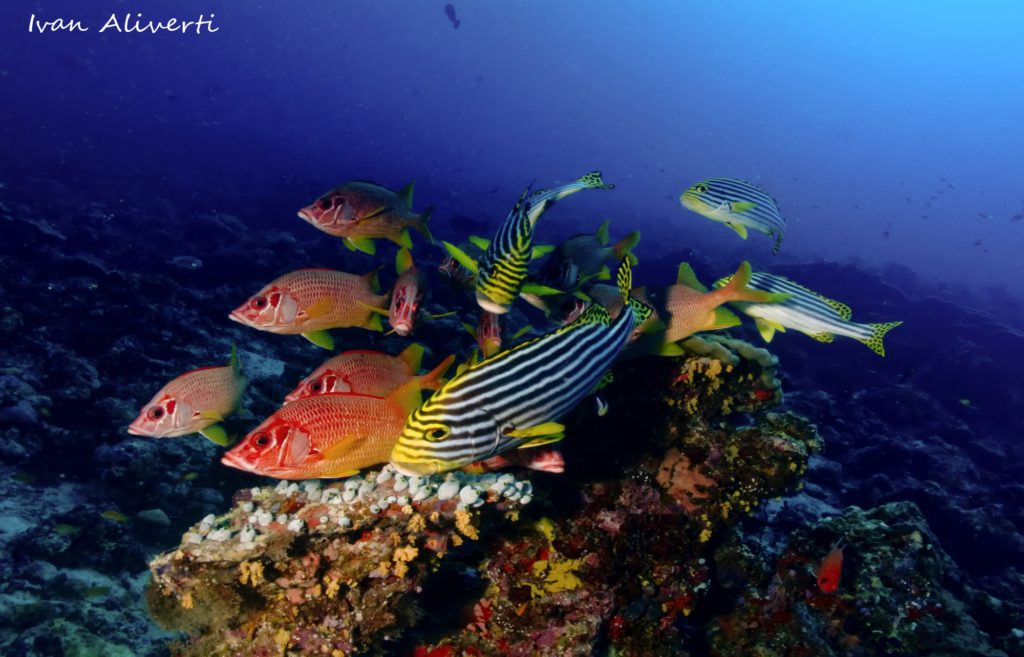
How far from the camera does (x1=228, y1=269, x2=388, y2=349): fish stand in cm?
385

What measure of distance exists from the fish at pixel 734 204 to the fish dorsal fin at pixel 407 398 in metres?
3.59

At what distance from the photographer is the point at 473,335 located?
4062 mm

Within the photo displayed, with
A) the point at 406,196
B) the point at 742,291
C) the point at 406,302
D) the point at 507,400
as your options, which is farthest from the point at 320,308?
the point at 742,291

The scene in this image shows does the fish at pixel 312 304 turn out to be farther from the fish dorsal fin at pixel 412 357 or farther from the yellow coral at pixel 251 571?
the yellow coral at pixel 251 571

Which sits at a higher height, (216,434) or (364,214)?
(364,214)

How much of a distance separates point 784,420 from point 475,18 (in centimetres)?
20015

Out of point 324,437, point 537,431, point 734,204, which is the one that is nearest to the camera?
point 537,431

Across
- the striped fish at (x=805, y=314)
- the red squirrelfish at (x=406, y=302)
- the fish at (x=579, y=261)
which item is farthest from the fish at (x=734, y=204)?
the red squirrelfish at (x=406, y=302)

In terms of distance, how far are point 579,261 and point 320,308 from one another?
208 centimetres

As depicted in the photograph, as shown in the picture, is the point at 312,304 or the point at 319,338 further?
the point at 319,338

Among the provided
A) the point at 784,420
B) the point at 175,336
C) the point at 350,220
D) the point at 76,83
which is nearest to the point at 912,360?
the point at 784,420

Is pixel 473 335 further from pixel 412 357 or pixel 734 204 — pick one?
pixel 734 204

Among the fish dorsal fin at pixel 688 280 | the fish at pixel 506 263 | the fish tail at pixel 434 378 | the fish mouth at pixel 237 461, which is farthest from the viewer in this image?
the fish dorsal fin at pixel 688 280

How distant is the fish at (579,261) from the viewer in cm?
A: 393
